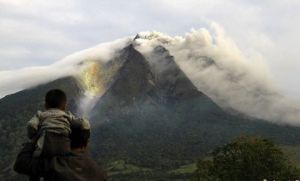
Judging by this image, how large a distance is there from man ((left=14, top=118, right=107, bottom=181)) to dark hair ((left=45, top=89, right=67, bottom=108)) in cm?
52

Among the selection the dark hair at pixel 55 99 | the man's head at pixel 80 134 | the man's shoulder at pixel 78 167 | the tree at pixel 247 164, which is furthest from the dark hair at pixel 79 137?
the tree at pixel 247 164

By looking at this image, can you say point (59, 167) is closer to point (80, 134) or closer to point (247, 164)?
point (80, 134)

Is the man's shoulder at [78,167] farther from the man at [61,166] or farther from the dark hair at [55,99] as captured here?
the dark hair at [55,99]

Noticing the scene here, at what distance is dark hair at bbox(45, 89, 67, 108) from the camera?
905 centimetres

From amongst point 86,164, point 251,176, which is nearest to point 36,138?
point 86,164

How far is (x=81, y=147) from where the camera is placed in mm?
8898

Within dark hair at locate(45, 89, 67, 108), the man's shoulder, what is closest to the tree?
dark hair at locate(45, 89, 67, 108)

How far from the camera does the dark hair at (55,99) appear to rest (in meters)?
9.05

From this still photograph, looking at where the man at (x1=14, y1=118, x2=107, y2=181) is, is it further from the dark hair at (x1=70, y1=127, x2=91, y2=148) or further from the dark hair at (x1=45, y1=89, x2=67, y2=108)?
the dark hair at (x1=45, y1=89, x2=67, y2=108)

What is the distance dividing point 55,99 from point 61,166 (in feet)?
3.57

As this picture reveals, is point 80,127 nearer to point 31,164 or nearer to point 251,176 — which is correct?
point 31,164

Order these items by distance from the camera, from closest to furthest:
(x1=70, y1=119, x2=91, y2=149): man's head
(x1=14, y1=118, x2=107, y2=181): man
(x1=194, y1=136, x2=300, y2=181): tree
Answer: (x1=14, y1=118, x2=107, y2=181): man → (x1=70, y1=119, x2=91, y2=149): man's head → (x1=194, y1=136, x2=300, y2=181): tree

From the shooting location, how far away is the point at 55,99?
905cm

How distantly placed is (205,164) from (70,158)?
253 feet
